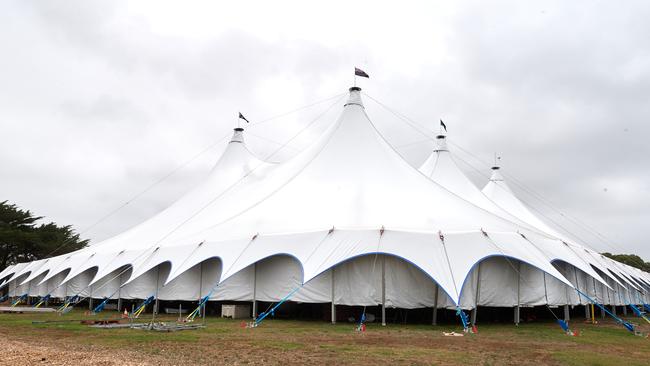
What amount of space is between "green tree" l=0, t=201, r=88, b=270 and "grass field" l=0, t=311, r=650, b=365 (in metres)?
32.3

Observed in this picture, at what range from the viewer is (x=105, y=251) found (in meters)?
20.5

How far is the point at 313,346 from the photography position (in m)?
8.65

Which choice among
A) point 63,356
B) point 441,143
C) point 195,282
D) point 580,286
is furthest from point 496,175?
point 63,356

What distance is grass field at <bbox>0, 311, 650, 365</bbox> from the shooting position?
7285mm

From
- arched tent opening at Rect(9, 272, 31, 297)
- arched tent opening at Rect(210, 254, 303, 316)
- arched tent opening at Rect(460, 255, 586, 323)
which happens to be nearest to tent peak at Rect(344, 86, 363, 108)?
arched tent opening at Rect(210, 254, 303, 316)

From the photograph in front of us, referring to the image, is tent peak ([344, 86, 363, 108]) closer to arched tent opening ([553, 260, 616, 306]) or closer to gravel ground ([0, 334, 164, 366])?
arched tent opening ([553, 260, 616, 306])

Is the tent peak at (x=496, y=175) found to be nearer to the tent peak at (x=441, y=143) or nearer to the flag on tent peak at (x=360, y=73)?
the tent peak at (x=441, y=143)

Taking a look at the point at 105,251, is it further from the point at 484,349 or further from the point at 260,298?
the point at 484,349

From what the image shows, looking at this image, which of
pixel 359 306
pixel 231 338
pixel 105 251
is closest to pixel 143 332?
pixel 231 338

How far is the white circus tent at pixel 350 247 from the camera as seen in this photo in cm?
1303

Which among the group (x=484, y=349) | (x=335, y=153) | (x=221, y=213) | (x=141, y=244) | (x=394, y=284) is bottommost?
(x=484, y=349)

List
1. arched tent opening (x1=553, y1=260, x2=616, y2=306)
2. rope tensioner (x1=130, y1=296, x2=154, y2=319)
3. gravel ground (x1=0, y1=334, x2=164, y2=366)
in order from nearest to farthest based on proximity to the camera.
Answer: gravel ground (x1=0, y1=334, x2=164, y2=366), rope tensioner (x1=130, y1=296, x2=154, y2=319), arched tent opening (x1=553, y1=260, x2=616, y2=306)

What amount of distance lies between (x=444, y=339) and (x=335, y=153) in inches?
350

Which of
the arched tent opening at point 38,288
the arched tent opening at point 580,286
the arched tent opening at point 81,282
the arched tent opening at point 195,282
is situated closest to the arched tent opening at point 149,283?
the arched tent opening at point 195,282
